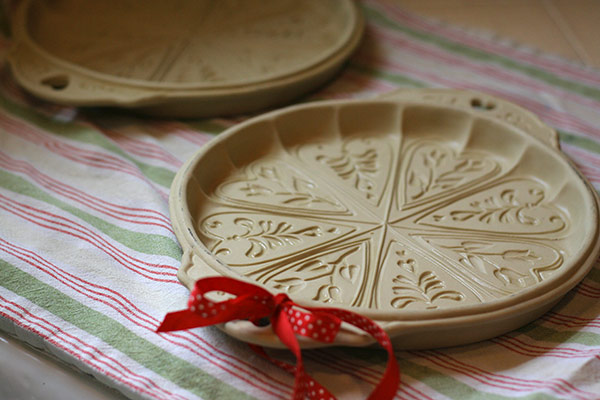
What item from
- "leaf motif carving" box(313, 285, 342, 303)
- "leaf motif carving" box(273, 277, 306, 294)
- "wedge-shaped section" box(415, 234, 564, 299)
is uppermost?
"wedge-shaped section" box(415, 234, 564, 299)

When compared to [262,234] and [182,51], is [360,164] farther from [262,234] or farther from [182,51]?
[182,51]

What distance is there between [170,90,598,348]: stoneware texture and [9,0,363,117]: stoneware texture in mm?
155

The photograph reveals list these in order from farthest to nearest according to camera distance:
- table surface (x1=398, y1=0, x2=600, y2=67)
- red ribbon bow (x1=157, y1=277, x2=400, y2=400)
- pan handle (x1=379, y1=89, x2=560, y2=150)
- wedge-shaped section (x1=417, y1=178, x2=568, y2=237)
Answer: table surface (x1=398, y1=0, x2=600, y2=67), pan handle (x1=379, y1=89, x2=560, y2=150), wedge-shaped section (x1=417, y1=178, x2=568, y2=237), red ribbon bow (x1=157, y1=277, x2=400, y2=400)

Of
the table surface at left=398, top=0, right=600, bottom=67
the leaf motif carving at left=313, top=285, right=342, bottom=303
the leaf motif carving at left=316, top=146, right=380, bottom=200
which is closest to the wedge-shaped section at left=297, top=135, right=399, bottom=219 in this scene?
the leaf motif carving at left=316, top=146, right=380, bottom=200

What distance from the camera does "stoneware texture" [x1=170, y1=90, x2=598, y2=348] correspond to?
0.92m

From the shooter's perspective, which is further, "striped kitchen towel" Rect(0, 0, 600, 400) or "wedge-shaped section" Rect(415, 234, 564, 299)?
"wedge-shaped section" Rect(415, 234, 564, 299)

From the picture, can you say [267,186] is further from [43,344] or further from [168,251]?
[43,344]

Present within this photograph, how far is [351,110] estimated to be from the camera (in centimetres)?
130

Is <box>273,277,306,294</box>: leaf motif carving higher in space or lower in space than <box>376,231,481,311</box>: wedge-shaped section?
lower

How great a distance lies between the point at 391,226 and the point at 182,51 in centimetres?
73

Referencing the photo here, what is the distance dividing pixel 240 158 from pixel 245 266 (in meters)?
0.29

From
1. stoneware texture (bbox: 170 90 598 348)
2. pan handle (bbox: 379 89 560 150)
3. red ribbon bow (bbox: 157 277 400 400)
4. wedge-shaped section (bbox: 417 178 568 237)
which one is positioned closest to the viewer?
red ribbon bow (bbox: 157 277 400 400)

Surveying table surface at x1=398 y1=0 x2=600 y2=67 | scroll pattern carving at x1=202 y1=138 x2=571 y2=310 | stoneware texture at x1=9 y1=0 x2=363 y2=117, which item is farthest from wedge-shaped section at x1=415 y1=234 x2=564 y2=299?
table surface at x1=398 y1=0 x2=600 y2=67

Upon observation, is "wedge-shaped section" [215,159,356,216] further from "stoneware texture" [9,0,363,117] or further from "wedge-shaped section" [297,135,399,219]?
"stoneware texture" [9,0,363,117]
